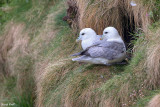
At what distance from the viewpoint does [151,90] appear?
278 centimetres

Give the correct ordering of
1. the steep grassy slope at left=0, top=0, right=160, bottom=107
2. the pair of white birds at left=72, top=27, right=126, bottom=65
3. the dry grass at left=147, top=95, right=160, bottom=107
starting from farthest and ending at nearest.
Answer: the pair of white birds at left=72, top=27, right=126, bottom=65 → the steep grassy slope at left=0, top=0, right=160, bottom=107 → the dry grass at left=147, top=95, right=160, bottom=107

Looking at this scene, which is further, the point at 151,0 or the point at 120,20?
the point at 120,20

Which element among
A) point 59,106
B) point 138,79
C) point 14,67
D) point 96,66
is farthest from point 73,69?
point 14,67

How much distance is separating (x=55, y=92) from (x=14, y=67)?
6.07 ft

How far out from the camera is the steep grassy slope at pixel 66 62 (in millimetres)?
2887

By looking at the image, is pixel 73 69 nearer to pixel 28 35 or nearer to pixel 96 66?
pixel 96 66

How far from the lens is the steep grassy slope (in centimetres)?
289

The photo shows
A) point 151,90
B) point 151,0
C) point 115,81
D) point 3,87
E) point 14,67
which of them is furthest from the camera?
point 3,87

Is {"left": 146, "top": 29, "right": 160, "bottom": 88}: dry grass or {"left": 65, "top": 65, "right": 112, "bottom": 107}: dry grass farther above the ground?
{"left": 146, "top": 29, "right": 160, "bottom": 88}: dry grass

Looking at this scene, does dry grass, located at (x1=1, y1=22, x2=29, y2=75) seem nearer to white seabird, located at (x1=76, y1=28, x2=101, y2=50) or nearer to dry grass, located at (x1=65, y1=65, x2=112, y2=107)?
white seabird, located at (x1=76, y1=28, x2=101, y2=50)

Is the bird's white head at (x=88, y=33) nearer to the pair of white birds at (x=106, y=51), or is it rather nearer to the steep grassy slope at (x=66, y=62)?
the pair of white birds at (x=106, y=51)

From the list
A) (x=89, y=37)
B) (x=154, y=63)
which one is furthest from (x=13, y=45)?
(x=154, y=63)

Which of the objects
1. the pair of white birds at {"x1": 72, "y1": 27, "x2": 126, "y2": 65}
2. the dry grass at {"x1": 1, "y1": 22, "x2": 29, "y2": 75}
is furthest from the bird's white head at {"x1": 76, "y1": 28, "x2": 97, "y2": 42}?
the dry grass at {"x1": 1, "y1": 22, "x2": 29, "y2": 75}

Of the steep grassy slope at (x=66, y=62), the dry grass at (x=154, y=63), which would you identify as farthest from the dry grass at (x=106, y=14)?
the dry grass at (x=154, y=63)
